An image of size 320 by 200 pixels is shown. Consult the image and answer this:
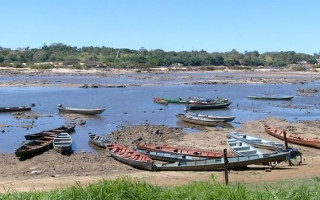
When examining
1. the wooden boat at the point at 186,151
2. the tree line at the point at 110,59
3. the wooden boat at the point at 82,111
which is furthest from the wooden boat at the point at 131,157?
the tree line at the point at 110,59

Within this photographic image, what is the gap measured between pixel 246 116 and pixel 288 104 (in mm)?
10690

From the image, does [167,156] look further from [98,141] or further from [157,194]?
[157,194]

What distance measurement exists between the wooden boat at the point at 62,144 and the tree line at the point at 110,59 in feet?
312

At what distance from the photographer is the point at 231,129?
3250cm

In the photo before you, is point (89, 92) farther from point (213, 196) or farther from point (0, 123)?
point (213, 196)

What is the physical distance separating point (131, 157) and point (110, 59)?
399ft

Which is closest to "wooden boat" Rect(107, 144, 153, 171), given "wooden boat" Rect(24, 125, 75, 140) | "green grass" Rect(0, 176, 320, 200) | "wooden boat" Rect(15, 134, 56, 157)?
"wooden boat" Rect(15, 134, 56, 157)

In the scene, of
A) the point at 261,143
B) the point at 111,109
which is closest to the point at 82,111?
the point at 111,109

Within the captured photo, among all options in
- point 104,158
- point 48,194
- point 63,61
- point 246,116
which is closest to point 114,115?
point 246,116

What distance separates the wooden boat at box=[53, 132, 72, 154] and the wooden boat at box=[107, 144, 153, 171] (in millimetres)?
2287

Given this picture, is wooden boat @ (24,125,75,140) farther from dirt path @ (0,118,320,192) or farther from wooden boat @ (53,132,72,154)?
dirt path @ (0,118,320,192)

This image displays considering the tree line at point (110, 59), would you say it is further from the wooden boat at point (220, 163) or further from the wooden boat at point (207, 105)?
the wooden boat at point (220, 163)

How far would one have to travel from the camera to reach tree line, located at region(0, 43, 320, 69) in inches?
5202

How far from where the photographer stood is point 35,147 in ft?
79.3
